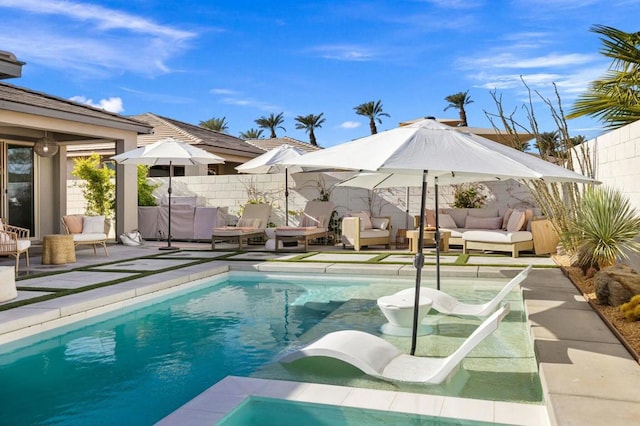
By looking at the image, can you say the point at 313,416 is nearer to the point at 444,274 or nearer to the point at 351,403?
the point at 351,403

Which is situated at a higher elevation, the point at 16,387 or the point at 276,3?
the point at 276,3

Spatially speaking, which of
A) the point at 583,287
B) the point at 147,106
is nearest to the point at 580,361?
the point at 583,287

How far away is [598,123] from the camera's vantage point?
893cm

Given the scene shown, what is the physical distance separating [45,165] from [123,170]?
7.37ft

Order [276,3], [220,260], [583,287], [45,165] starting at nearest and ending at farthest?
[583,287]
[220,260]
[45,165]
[276,3]

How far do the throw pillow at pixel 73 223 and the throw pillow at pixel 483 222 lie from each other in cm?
817

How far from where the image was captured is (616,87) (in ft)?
27.6

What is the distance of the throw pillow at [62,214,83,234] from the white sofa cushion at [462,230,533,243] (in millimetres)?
7819

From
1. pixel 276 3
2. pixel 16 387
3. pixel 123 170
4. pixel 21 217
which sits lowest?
pixel 16 387

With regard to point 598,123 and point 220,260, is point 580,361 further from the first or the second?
point 220,260

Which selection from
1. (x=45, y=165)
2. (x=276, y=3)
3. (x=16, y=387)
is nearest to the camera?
(x=16, y=387)

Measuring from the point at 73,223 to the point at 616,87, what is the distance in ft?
33.2

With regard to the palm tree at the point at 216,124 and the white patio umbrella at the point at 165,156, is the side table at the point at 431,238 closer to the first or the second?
the white patio umbrella at the point at 165,156

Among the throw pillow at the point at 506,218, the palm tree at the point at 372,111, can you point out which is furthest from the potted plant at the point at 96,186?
the palm tree at the point at 372,111
